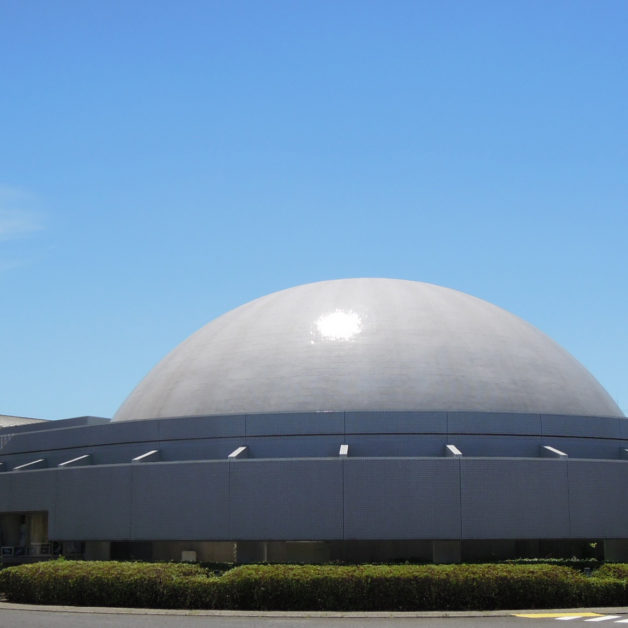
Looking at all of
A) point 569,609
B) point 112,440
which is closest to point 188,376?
point 112,440

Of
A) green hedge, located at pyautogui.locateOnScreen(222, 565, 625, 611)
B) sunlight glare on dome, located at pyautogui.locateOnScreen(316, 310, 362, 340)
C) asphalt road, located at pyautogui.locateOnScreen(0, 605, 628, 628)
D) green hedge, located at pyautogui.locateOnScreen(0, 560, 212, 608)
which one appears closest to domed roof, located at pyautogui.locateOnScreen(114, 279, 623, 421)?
sunlight glare on dome, located at pyautogui.locateOnScreen(316, 310, 362, 340)

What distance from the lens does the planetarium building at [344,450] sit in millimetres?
27906

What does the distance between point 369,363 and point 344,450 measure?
4652 millimetres

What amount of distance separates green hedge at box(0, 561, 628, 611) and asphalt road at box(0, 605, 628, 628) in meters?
1.12

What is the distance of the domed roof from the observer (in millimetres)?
32156

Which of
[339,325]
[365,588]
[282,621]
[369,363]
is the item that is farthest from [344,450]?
[282,621]

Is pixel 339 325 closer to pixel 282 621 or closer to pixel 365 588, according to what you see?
pixel 365 588

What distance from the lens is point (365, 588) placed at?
20.4 m

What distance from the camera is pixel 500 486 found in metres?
28.0

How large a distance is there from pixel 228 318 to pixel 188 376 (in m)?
4.47

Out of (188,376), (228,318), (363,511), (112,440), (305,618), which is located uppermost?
(228,318)

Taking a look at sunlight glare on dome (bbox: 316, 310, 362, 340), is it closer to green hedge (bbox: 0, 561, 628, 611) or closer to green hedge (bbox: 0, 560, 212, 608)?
green hedge (bbox: 0, 560, 212, 608)

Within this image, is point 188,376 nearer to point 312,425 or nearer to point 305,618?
point 312,425

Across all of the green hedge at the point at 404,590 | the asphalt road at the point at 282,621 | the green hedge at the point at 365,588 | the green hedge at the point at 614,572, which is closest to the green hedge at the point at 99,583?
the green hedge at the point at 365,588
